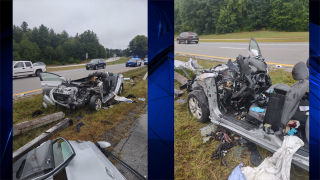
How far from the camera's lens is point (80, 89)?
3738mm

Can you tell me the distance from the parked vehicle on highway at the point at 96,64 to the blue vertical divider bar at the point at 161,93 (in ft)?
4.39

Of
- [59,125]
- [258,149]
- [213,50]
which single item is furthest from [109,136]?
[213,50]

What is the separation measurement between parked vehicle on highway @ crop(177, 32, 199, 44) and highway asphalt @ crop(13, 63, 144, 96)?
1058mm

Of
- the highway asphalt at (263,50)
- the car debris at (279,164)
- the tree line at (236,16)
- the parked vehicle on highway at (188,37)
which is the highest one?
the tree line at (236,16)

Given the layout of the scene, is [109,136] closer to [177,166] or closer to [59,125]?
[59,125]

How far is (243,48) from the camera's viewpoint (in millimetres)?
3551

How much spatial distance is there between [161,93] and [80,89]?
1.97 m

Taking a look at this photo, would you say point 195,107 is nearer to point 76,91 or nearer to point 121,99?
point 121,99

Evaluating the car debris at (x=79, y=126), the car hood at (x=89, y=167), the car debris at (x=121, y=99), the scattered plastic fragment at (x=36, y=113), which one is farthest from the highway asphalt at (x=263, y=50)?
the scattered plastic fragment at (x=36, y=113)

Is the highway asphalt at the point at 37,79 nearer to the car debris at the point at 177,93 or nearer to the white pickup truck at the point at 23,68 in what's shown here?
the white pickup truck at the point at 23,68

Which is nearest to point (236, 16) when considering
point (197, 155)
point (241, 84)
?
point (241, 84)

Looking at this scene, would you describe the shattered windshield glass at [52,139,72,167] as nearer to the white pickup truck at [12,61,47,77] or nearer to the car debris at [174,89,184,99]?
the white pickup truck at [12,61,47,77]
